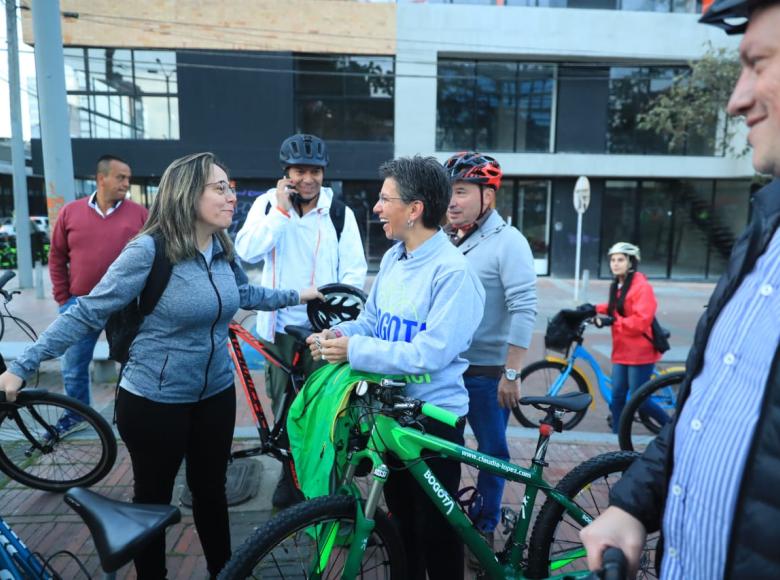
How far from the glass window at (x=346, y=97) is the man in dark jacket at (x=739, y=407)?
16370 millimetres

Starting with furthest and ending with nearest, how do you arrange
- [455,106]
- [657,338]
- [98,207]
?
1. [455,106]
2. [657,338]
3. [98,207]

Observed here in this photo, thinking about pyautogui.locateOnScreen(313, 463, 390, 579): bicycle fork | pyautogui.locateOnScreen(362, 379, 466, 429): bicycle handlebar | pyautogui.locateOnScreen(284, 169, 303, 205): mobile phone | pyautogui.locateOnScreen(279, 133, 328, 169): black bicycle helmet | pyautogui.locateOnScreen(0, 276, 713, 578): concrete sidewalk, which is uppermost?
pyautogui.locateOnScreen(279, 133, 328, 169): black bicycle helmet

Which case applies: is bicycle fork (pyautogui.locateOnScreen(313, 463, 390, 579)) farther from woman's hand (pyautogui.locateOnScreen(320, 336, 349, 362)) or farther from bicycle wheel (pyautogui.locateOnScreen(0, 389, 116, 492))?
bicycle wheel (pyautogui.locateOnScreen(0, 389, 116, 492))

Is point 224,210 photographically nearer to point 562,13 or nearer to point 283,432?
point 283,432

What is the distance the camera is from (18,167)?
1291cm

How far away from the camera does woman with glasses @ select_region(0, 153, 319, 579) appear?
7.03 feet

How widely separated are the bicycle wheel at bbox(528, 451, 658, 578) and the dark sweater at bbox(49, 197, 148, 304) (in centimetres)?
373

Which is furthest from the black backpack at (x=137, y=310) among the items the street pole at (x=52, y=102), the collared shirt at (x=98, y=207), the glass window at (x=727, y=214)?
the glass window at (x=727, y=214)

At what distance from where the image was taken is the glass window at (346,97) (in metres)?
16.4

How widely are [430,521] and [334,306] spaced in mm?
1383

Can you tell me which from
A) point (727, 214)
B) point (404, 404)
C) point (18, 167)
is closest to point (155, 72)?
point (18, 167)

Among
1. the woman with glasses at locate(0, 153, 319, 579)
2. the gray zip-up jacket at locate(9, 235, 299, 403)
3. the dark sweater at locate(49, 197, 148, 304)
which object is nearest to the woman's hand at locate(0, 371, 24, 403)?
the gray zip-up jacket at locate(9, 235, 299, 403)

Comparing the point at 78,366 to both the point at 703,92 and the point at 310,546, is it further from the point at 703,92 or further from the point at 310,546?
the point at 703,92

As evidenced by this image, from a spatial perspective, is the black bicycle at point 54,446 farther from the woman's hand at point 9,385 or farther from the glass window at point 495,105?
the glass window at point 495,105
